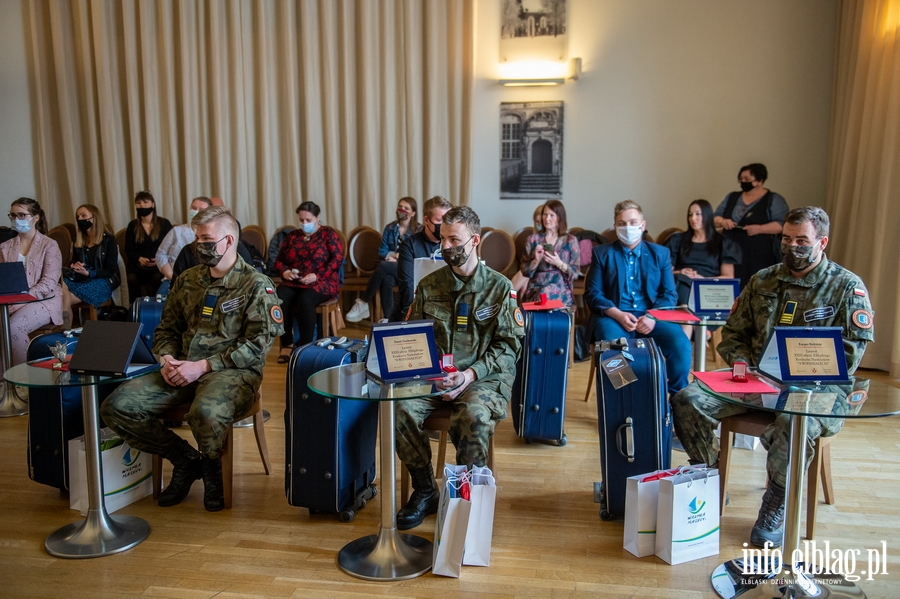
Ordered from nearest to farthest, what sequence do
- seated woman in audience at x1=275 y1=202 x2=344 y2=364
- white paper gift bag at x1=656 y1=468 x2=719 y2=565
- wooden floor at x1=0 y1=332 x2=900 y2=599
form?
wooden floor at x1=0 y1=332 x2=900 y2=599
white paper gift bag at x1=656 y1=468 x2=719 y2=565
seated woman in audience at x1=275 y1=202 x2=344 y2=364

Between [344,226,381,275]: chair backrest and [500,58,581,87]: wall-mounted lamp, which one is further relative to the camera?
[344,226,381,275]: chair backrest

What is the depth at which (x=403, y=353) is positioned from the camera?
8.64 ft

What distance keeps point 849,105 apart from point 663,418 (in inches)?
169

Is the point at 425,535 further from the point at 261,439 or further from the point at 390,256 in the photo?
the point at 390,256

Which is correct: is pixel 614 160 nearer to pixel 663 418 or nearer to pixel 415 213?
pixel 415 213

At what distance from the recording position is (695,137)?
23.1 feet

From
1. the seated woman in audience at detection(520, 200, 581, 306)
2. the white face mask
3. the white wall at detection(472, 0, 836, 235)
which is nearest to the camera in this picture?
the white face mask

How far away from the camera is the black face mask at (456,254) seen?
126 inches

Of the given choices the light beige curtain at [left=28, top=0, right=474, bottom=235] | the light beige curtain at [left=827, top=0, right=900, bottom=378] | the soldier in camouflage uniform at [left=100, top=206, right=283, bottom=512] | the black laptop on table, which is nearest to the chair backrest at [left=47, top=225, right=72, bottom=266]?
the light beige curtain at [left=28, top=0, right=474, bottom=235]

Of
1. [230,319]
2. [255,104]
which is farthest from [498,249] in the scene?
[230,319]

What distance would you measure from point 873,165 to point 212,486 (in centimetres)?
506

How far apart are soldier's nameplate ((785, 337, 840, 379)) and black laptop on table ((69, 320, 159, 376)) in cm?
238

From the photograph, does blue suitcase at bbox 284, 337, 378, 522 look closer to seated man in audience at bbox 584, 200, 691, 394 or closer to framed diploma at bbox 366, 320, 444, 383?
framed diploma at bbox 366, 320, 444, 383

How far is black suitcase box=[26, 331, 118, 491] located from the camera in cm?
330
